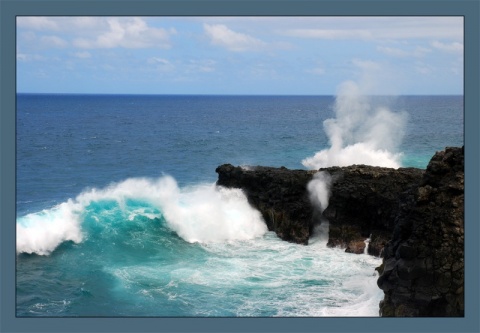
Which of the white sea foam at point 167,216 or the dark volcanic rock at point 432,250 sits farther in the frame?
the white sea foam at point 167,216

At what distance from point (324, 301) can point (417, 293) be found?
352 centimetres

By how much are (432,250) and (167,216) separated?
14.1m

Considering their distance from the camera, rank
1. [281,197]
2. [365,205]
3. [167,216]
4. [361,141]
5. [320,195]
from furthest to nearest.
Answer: [361,141] → [167,216] → [281,197] → [320,195] → [365,205]

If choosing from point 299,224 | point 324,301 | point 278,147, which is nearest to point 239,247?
point 299,224

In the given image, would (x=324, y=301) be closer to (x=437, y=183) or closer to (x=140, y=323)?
(x=437, y=183)

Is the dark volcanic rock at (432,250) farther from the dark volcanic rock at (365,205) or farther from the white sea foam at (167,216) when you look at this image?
the white sea foam at (167,216)

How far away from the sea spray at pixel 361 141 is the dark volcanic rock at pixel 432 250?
72.2 ft

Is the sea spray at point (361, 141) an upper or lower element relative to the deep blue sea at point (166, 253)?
upper

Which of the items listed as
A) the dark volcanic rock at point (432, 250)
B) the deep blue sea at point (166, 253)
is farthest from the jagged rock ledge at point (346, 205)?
the dark volcanic rock at point (432, 250)

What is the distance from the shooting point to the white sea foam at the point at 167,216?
24672 mm

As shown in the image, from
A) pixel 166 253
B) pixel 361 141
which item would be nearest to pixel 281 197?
pixel 166 253

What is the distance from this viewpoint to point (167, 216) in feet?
91.2

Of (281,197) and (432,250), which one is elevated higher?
(281,197)

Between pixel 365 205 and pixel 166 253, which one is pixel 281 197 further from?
pixel 166 253
